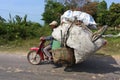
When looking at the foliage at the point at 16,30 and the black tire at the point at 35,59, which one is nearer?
the black tire at the point at 35,59

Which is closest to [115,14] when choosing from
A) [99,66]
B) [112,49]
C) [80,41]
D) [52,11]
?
[52,11]

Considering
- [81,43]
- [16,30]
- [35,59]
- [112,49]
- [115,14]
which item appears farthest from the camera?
[115,14]

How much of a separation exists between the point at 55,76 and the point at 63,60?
2.02ft

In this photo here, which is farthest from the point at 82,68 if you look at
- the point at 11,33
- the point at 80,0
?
the point at 80,0

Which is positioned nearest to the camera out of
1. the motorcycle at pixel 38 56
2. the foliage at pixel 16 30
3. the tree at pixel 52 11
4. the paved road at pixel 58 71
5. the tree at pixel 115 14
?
Result: the paved road at pixel 58 71

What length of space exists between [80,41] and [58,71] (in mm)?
1058

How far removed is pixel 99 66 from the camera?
988 centimetres

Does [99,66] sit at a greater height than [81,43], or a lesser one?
lesser

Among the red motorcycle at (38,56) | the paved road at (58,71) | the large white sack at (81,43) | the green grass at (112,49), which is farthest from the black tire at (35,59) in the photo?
the green grass at (112,49)

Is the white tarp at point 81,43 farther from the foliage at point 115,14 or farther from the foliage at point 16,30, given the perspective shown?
the foliage at point 115,14

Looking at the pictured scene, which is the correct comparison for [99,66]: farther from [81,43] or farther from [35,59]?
[35,59]

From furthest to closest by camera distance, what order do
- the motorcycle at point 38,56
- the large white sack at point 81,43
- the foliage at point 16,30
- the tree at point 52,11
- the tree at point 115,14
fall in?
the tree at point 52,11, the tree at point 115,14, the foliage at point 16,30, the motorcycle at point 38,56, the large white sack at point 81,43

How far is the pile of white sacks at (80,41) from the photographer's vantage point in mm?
8586

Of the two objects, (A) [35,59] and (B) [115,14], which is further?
(B) [115,14]
